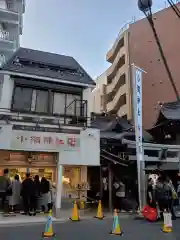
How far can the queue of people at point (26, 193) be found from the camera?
12.0 m

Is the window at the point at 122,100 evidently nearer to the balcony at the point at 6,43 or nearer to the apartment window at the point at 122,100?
the apartment window at the point at 122,100

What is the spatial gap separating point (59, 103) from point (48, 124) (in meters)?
2.03

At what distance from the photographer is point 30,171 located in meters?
14.3

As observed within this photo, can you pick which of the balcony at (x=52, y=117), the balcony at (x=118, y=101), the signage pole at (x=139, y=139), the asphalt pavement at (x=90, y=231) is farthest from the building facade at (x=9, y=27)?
the asphalt pavement at (x=90, y=231)

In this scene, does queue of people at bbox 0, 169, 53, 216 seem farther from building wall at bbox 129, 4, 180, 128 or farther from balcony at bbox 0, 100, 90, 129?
building wall at bbox 129, 4, 180, 128

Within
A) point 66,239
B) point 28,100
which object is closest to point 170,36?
point 28,100

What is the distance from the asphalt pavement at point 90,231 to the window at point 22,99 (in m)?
6.88

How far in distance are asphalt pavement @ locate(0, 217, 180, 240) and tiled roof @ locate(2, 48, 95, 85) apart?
845 centimetres

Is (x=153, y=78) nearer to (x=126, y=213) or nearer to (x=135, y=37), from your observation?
(x=135, y=37)

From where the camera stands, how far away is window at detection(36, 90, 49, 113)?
14.8m

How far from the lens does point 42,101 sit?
1504cm

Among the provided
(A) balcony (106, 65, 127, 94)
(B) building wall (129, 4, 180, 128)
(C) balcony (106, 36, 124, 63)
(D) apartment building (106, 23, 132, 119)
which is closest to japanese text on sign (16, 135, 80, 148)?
(B) building wall (129, 4, 180, 128)

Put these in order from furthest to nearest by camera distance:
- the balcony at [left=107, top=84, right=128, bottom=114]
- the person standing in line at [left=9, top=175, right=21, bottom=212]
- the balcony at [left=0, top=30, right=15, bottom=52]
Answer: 1. the balcony at [left=107, top=84, right=128, bottom=114]
2. the balcony at [left=0, top=30, right=15, bottom=52]
3. the person standing in line at [left=9, top=175, right=21, bottom=212]

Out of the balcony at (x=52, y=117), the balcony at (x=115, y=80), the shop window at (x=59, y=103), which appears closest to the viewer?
the balcony at (x=52, y=117)
